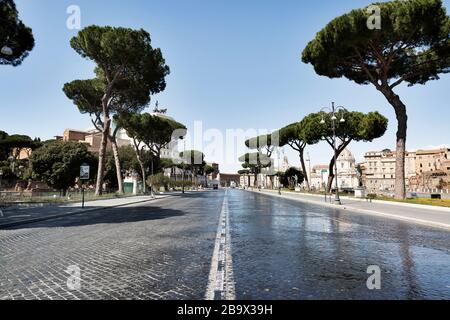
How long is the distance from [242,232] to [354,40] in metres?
19.3

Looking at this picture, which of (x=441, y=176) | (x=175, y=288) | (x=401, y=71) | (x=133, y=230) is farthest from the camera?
(x=441, y=176)

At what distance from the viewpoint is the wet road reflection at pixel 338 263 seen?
4.59 m

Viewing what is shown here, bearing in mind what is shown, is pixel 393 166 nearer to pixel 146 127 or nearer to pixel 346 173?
pixel 346 173

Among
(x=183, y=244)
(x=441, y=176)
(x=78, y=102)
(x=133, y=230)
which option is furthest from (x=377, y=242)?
(x=441, y=176)

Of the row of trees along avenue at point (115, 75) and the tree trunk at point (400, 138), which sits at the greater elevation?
the row of trees along avenue at point (115, 75)

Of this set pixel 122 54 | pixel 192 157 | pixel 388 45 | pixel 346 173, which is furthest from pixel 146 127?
pixel 346 173

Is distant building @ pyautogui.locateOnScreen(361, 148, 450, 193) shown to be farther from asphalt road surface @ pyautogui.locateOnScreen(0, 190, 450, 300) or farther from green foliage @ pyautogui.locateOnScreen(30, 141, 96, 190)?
asphalt road surface @ pyautogui.locateOnScreen(0, 190, 450, 300)

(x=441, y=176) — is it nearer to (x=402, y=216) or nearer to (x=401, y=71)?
(x=401, y=71)

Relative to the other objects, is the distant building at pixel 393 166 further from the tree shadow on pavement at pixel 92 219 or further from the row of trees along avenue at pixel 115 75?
the tree shadow on pavement at pixel 92 219

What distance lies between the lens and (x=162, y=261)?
6535mm

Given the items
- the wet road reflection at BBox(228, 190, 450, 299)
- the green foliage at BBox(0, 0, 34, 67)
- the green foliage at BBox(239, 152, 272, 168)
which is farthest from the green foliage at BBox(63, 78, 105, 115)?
the green foliage at BBox(239, 152, 272, 168)

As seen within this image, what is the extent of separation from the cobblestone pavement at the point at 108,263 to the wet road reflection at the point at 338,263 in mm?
890

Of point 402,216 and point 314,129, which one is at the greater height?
point 314,129

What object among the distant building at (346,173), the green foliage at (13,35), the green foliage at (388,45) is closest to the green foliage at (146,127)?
the green foliage at (13,35)
